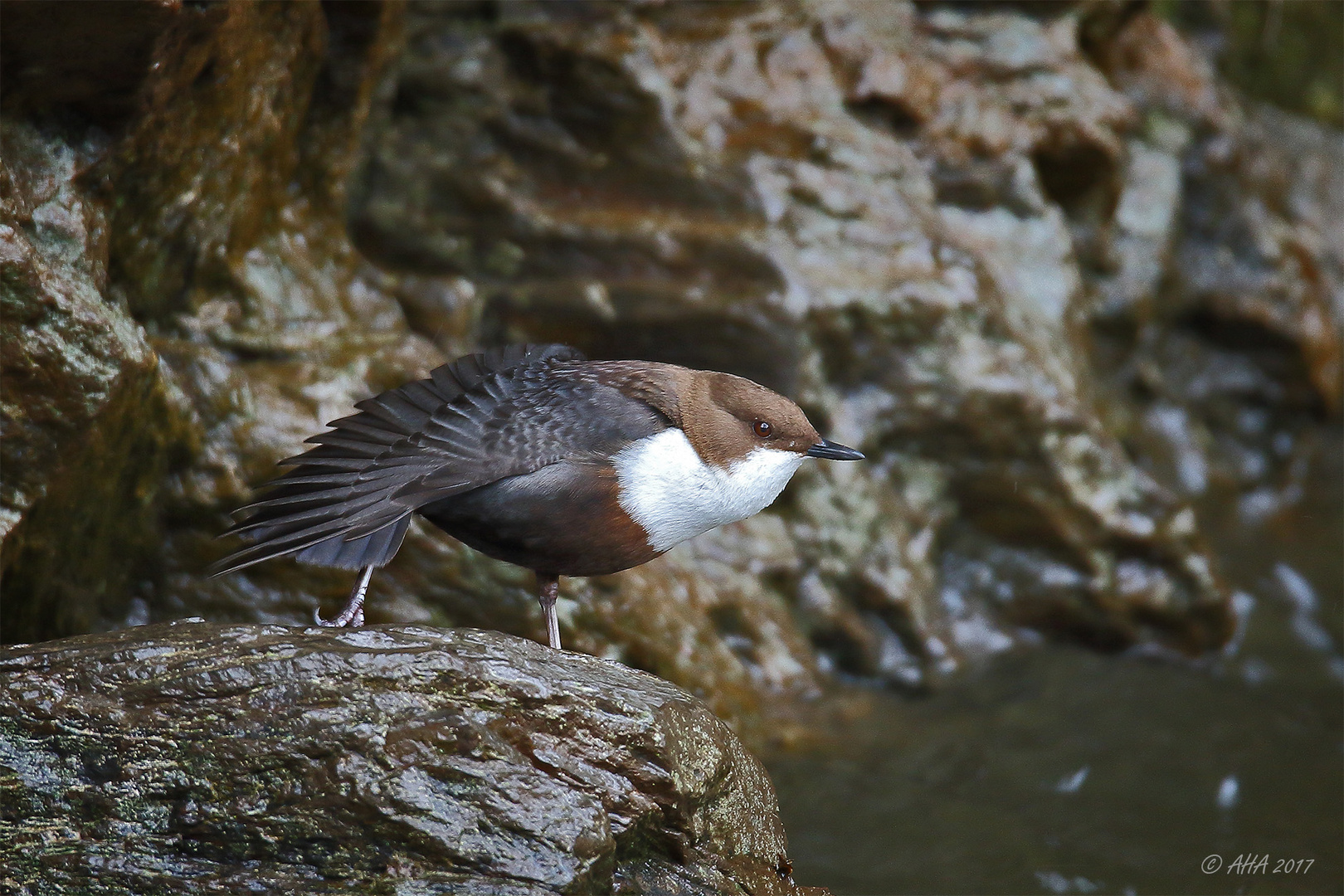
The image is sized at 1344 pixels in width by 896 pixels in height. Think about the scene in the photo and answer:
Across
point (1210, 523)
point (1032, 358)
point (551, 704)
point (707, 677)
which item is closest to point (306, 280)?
point (707, 677)

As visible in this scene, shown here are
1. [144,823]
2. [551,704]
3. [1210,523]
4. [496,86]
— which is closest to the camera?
[144,823]

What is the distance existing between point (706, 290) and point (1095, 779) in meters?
2.47

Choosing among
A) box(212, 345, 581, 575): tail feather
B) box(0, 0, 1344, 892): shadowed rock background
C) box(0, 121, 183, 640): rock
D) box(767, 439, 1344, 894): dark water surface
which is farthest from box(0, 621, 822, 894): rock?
box(767, 439, 1344, 894): dark water surface

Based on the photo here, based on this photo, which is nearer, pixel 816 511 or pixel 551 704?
pixel 551 704

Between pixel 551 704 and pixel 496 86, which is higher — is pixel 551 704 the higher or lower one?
the lower one

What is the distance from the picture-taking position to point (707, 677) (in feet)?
15.1

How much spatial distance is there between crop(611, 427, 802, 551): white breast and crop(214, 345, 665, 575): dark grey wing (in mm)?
73

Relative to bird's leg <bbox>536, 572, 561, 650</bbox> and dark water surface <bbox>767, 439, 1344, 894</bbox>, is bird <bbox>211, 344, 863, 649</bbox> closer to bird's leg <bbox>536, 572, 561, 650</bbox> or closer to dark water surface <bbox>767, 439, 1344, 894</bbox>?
bird's leg <bbox>536, 572, 561, 650</bbox>

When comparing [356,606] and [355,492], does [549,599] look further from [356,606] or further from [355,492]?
[355,492]

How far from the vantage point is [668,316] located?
5.26 meters

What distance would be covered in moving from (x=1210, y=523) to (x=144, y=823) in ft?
19.5

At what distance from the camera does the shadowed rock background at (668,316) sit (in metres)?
3.17

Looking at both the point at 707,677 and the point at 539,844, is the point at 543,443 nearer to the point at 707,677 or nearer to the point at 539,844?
the point at 539,844

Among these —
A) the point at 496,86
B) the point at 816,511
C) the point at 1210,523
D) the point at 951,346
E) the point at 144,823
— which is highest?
the point at 496,86
